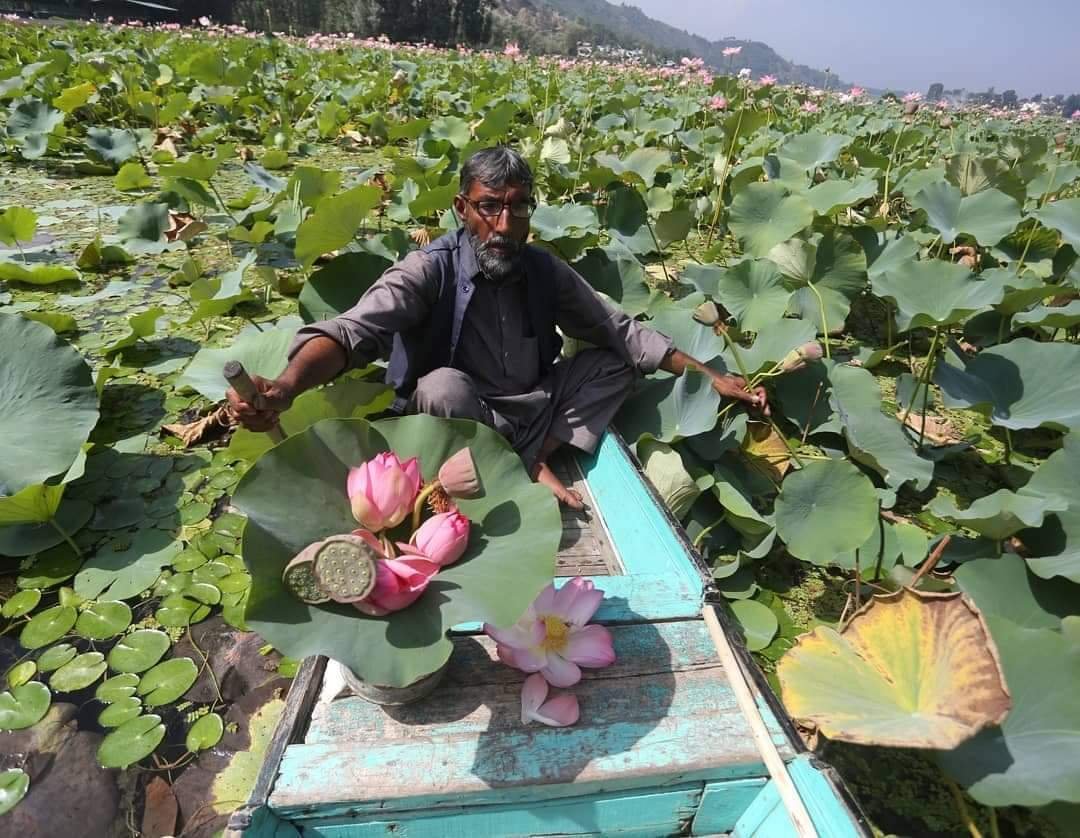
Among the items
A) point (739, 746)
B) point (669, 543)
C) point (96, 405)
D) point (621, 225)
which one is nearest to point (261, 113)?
point (621, 225)

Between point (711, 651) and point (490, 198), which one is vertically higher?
point (490, 198)

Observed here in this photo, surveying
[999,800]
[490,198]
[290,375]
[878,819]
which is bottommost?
[878,819]

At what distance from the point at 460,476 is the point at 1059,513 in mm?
1331

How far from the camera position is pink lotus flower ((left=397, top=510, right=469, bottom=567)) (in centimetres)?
86

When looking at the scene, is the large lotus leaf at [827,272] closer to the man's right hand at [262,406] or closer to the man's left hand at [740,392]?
the man's left hand at [740,392]

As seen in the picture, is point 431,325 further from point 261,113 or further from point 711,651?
point 261,113

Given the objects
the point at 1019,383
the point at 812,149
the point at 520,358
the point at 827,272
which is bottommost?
the point at 520,358

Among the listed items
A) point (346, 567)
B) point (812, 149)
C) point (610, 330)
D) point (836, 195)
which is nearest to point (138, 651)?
point (346, 567)

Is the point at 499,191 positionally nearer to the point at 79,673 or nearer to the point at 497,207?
the point at 497,207

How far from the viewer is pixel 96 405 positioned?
162 cm

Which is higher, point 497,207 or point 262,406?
point 497,207

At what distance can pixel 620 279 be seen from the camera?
8.23 feet

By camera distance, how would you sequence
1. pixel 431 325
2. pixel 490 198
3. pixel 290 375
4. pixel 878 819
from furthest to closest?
pixel 431 325
pixel 490 198
pixel 290 375
pixel 878 819

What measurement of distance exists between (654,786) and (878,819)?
1.71ft
